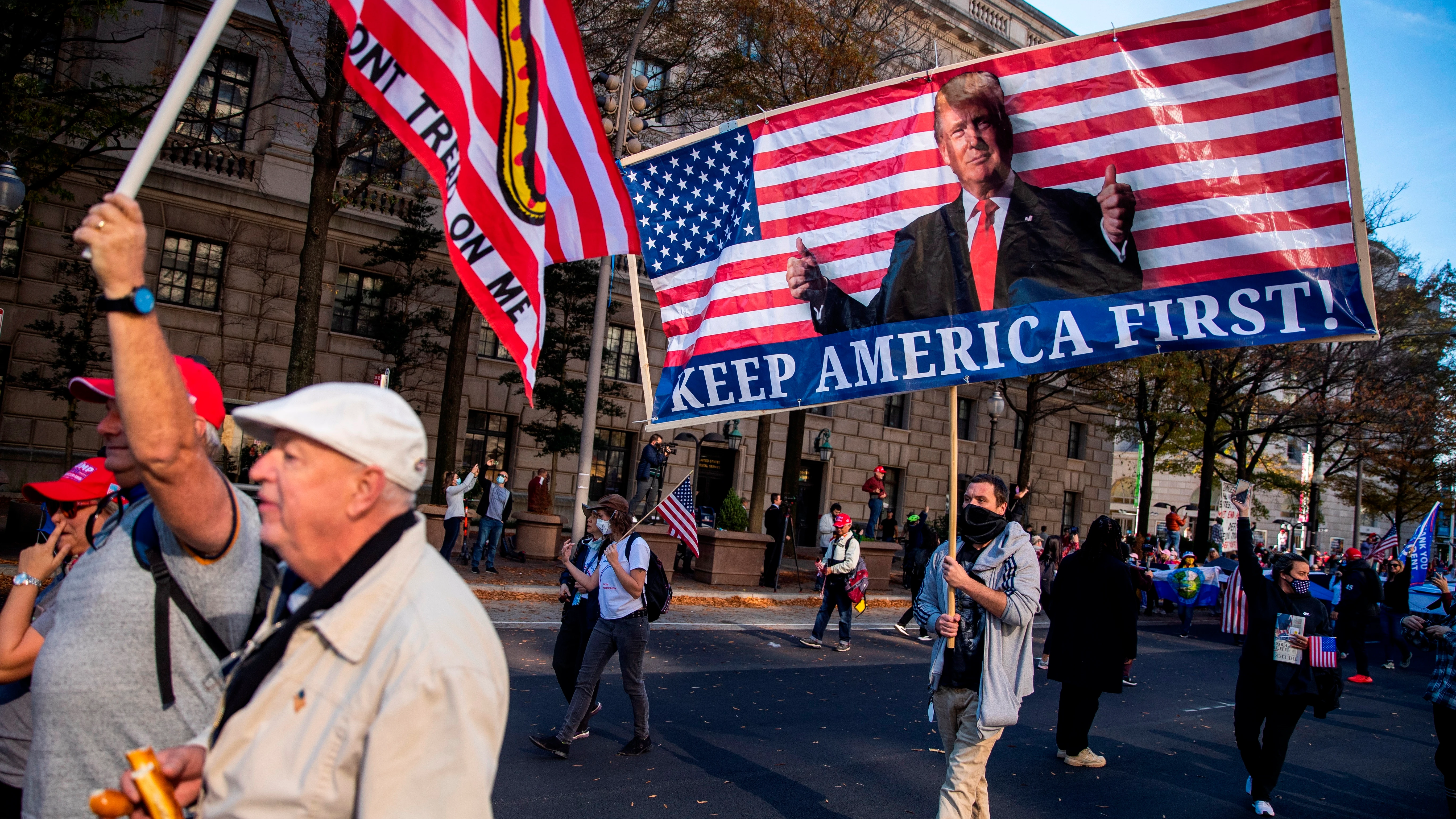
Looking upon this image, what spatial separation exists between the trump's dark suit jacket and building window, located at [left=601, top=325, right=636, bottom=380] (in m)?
23.8

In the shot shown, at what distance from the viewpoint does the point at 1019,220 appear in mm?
5371

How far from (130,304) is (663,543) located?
1770 cm

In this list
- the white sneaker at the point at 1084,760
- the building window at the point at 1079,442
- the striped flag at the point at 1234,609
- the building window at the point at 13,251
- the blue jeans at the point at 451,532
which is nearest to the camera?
the white sneaker at the point at 1084,760

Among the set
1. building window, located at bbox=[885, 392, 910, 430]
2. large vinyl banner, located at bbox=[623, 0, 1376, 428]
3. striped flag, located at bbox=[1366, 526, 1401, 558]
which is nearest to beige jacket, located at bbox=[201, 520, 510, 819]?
large vinyl banner, located at bbox=[623, 0, 1376, 428]

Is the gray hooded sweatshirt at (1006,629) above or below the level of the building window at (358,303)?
below

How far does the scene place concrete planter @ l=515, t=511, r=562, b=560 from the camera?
20656mm

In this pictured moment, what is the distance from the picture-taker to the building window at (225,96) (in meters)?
22.4

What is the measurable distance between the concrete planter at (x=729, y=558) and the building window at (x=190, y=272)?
12916mm

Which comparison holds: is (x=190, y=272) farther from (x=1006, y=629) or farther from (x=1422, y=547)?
(x=1422, y=547)

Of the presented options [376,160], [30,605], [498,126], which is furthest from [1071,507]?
[30,605]

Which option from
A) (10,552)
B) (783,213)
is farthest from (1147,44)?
(10,552)

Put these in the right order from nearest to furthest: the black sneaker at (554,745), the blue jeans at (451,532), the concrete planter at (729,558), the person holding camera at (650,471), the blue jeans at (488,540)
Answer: the black sneaker at (554,745), the blue jeans at (451,532), the blue jeans at (488,540), the concrete planter at (729,558), the person holding camera at (650,471)

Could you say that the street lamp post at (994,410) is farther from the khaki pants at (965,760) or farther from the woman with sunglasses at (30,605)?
the woman with sunglasses at (30,605)

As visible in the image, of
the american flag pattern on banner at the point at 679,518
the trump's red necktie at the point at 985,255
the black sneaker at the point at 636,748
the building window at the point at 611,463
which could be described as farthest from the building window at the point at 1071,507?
the trump's red necktie at the point at 985,255
